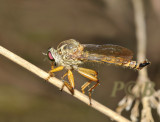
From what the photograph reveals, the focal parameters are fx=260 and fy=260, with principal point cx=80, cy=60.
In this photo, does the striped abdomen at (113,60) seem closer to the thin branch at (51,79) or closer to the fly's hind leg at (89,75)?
the fly's hind leg at (89,75)

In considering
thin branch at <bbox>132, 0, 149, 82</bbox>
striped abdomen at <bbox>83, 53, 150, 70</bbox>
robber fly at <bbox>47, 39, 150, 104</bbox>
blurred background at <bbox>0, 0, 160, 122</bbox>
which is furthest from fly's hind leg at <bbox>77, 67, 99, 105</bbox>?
blurred background at <bbox>0, 0, 160, 122</bbox>

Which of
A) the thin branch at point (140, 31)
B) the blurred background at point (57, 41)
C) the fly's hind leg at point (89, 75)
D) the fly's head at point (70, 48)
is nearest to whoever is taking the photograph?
the fly's hind leg at point (89, 75)

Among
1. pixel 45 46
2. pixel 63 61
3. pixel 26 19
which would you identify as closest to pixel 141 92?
pixel 63 61

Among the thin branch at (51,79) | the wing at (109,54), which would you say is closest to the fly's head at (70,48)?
the wing at (109,54)

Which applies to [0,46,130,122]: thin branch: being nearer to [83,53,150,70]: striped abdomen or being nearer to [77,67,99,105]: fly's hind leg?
[77,67,99,105]: fly's hind leg

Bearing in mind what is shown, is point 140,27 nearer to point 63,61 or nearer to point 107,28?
point 107,28

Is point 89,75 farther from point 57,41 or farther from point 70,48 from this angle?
point 57,41

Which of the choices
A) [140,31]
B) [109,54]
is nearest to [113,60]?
[109,54]
